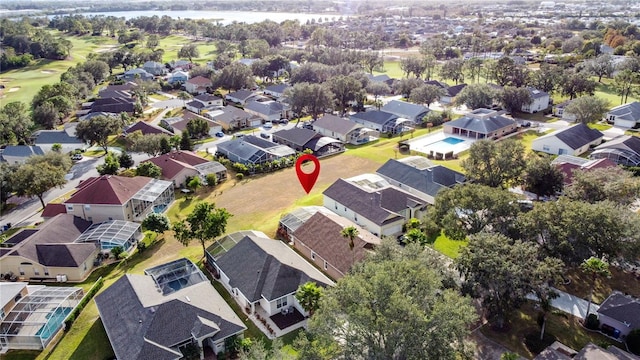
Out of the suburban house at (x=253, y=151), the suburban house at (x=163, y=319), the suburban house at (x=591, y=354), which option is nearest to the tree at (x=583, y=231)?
the suburban house at (x=591, y=354)

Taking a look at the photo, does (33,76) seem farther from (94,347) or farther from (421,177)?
(94,347)

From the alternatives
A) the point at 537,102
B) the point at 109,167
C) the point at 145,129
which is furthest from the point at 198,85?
the point at 537,102

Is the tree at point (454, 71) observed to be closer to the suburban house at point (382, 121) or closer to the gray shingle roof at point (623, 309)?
the suburban house at point (382, 121)

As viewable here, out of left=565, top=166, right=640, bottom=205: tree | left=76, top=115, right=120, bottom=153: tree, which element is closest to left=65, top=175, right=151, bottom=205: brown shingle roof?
left=76, top=115, right=120, bottom=153: tree

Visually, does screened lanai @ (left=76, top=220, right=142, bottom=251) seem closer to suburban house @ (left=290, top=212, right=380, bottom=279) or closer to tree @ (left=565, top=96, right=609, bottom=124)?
suburban house @ (left=290, top=212, right=380, bottom=279)

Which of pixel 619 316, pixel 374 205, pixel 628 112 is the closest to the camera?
pixel 619 316
